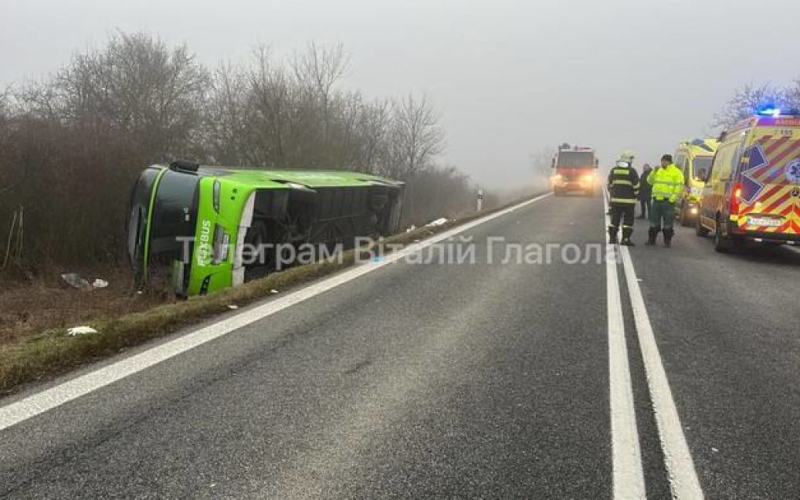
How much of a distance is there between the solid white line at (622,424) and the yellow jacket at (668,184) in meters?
6.48

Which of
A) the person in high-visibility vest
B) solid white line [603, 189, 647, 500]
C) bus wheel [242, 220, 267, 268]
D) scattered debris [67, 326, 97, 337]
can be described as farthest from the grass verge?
the person in high-visibility vest

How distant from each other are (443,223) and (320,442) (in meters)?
11.7

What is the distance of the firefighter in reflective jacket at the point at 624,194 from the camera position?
11.2m

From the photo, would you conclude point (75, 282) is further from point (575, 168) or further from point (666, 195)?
point (575, 168)

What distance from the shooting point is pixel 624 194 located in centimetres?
1137

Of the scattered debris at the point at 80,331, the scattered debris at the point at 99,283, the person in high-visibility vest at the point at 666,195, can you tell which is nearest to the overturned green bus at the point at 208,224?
the scattered debris at the point at 99,283

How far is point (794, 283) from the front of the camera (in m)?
8.16

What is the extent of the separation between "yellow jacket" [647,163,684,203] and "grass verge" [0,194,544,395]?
25.6 ft

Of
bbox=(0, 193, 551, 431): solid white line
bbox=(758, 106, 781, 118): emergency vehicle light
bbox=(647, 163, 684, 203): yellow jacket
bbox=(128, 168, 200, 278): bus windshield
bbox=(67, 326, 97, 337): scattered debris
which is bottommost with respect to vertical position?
bbox=(0, 193, 551, 431): solid white line

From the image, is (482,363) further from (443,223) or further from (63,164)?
(63,164)

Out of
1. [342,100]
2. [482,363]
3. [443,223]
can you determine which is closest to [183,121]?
[342,100]

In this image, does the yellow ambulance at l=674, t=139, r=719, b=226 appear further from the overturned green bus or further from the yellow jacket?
the overturned green bus

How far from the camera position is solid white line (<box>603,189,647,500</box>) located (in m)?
2.72

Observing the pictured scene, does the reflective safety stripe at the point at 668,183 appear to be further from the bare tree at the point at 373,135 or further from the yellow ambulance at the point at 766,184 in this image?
the bare tree at the point at 373,135
